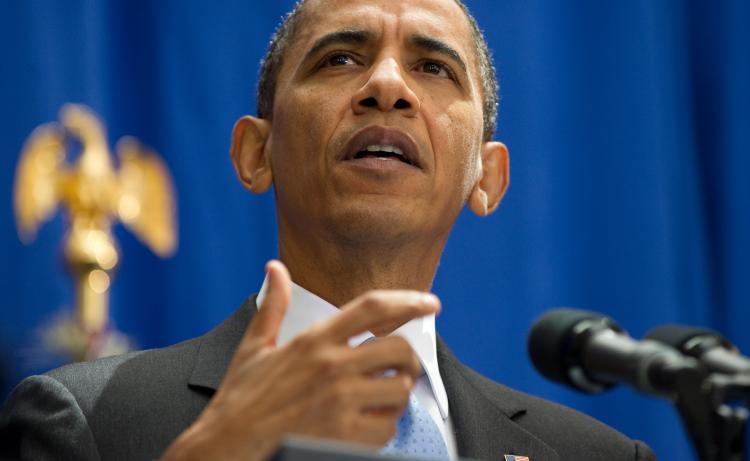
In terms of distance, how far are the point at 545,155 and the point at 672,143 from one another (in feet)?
1.46

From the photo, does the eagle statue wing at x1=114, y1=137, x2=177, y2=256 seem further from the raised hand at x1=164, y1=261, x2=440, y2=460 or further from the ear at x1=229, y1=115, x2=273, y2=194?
the raised hand at x1=164, y1=261, x2=440, y2=460

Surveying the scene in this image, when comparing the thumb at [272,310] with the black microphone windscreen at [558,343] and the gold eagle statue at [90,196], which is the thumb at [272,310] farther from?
the gold eagle statue at [90,196]

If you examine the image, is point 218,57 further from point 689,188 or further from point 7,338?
point 689,188

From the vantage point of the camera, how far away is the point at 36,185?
3.17 m

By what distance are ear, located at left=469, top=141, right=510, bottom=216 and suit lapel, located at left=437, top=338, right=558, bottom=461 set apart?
1.06 feet

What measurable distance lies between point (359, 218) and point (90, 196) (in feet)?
4.67

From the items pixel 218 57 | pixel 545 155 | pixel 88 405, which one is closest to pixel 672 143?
pixel 545 155

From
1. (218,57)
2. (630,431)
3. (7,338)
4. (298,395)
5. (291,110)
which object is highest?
(218,57)

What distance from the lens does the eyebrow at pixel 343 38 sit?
6.58 ft

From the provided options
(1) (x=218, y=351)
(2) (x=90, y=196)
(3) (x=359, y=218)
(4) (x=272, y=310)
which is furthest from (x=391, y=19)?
(2) (x=90, y=196)

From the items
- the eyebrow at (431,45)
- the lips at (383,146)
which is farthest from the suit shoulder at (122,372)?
the eyebrow at (431,45)

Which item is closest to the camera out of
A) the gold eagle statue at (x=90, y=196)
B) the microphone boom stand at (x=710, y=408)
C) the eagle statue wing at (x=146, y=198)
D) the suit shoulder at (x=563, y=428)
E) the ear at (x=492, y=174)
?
the microphone boom stand at (x=710, y=408)

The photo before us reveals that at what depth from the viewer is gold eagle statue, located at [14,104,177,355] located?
305cm

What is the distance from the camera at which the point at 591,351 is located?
4.09ft
